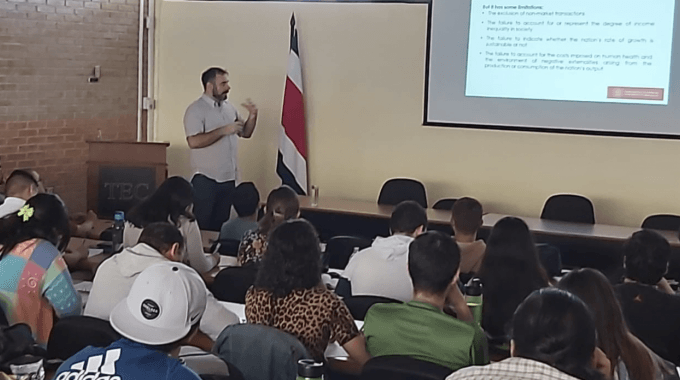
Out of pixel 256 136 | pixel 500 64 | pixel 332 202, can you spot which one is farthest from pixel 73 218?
pixel 500 64

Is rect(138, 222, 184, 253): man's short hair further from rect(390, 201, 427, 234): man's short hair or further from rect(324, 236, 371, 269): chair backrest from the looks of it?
rect(324, 236, 371, 269): chair backrest

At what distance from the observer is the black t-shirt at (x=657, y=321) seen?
348 centimetres

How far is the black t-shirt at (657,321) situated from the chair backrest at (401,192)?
12.7 ft

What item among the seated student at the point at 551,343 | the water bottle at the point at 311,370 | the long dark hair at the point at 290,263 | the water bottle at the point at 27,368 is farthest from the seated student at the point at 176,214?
the seated student at the point at 551,343

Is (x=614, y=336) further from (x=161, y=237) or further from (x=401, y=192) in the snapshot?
(x=401, y=192)

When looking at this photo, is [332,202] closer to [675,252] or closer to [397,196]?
[397,196]

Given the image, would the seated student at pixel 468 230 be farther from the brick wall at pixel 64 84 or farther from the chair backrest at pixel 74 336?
the brick wall at pixel 64 84

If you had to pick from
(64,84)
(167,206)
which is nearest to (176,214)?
(167,206)

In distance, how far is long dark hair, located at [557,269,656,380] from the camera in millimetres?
2734

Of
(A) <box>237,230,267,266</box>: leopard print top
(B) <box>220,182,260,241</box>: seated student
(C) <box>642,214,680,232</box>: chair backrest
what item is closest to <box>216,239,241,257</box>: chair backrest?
(B) <box>220,182,260,241</box>: seated student

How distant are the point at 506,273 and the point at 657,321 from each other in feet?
2.26

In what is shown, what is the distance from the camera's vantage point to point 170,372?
215 centimetres

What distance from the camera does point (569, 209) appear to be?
22.7ft

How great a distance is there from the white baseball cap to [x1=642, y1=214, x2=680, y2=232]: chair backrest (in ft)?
16.4
